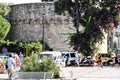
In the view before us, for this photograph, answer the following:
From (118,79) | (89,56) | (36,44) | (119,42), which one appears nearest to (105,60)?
(89,56)

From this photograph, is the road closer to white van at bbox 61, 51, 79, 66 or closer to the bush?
the bush

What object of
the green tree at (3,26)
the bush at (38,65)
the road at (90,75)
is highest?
the green tree at (3,26)

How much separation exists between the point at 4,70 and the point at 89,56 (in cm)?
2055

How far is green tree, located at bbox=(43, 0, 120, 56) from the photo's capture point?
5238 cm

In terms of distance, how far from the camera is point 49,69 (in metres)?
26.2

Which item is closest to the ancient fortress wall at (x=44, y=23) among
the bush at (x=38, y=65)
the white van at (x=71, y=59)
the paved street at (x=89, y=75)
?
the white van at (x=71, y=59)

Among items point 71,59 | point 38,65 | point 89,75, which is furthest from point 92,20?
point 38,65

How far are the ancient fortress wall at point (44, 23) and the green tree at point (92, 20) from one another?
33.6 ft

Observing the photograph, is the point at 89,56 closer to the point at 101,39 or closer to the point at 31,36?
the point at 101,39

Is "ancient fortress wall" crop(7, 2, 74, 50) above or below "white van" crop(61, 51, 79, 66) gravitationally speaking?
above

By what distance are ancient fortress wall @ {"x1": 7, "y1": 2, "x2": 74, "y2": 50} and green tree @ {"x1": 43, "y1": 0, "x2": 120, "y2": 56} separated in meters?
10.2

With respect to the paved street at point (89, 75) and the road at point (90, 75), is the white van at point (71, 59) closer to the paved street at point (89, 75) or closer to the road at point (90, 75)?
the road at point (90, 75)

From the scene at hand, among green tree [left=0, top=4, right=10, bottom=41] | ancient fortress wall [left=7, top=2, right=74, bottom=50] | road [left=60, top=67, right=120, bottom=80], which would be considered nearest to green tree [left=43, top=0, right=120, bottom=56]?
ancient fortress wall [left=7, top=2, right=74, bottom=50]

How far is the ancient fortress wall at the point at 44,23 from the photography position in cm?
6531
